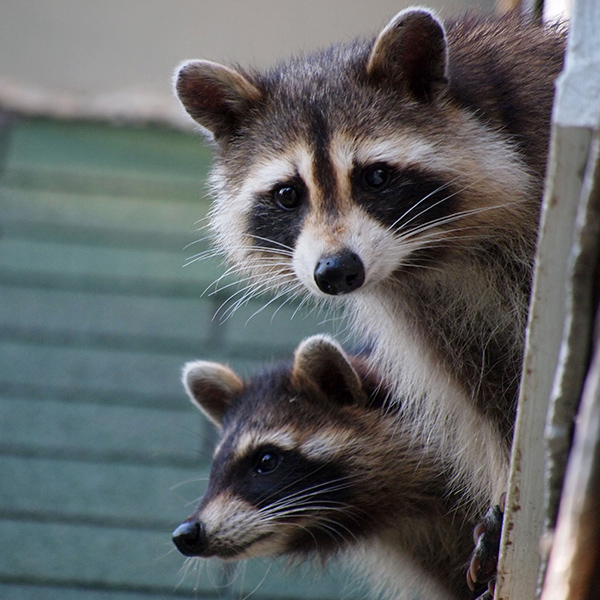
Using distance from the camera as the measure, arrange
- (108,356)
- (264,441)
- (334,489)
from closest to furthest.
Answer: (334,489)
(264,441)
(108,356)

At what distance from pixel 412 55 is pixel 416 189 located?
0.34 meters

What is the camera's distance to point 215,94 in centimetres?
259

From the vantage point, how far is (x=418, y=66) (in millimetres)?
2348

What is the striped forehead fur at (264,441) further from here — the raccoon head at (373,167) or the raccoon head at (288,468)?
the raccoon head at (373,167)

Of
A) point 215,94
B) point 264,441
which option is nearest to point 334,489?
point 264,441

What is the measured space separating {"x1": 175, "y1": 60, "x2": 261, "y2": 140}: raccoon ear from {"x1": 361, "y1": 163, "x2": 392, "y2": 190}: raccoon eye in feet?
1.52

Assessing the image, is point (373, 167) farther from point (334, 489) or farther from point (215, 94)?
point (334, 489)

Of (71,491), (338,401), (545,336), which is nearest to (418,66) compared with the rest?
(545,336)

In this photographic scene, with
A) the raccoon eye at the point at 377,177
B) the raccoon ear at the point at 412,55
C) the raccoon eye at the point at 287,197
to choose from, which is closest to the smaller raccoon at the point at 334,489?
the raccoon eye at the point at 287,197

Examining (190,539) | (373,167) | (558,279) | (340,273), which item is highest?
(373,167)

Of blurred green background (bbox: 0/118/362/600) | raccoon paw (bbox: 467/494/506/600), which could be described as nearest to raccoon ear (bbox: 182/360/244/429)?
blurred green background (bbox: 0/118/362/600)

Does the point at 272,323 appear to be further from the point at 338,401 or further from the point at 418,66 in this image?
the point at 418,66

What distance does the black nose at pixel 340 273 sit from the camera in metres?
2.12

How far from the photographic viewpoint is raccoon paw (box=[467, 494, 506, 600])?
2.36 metres
